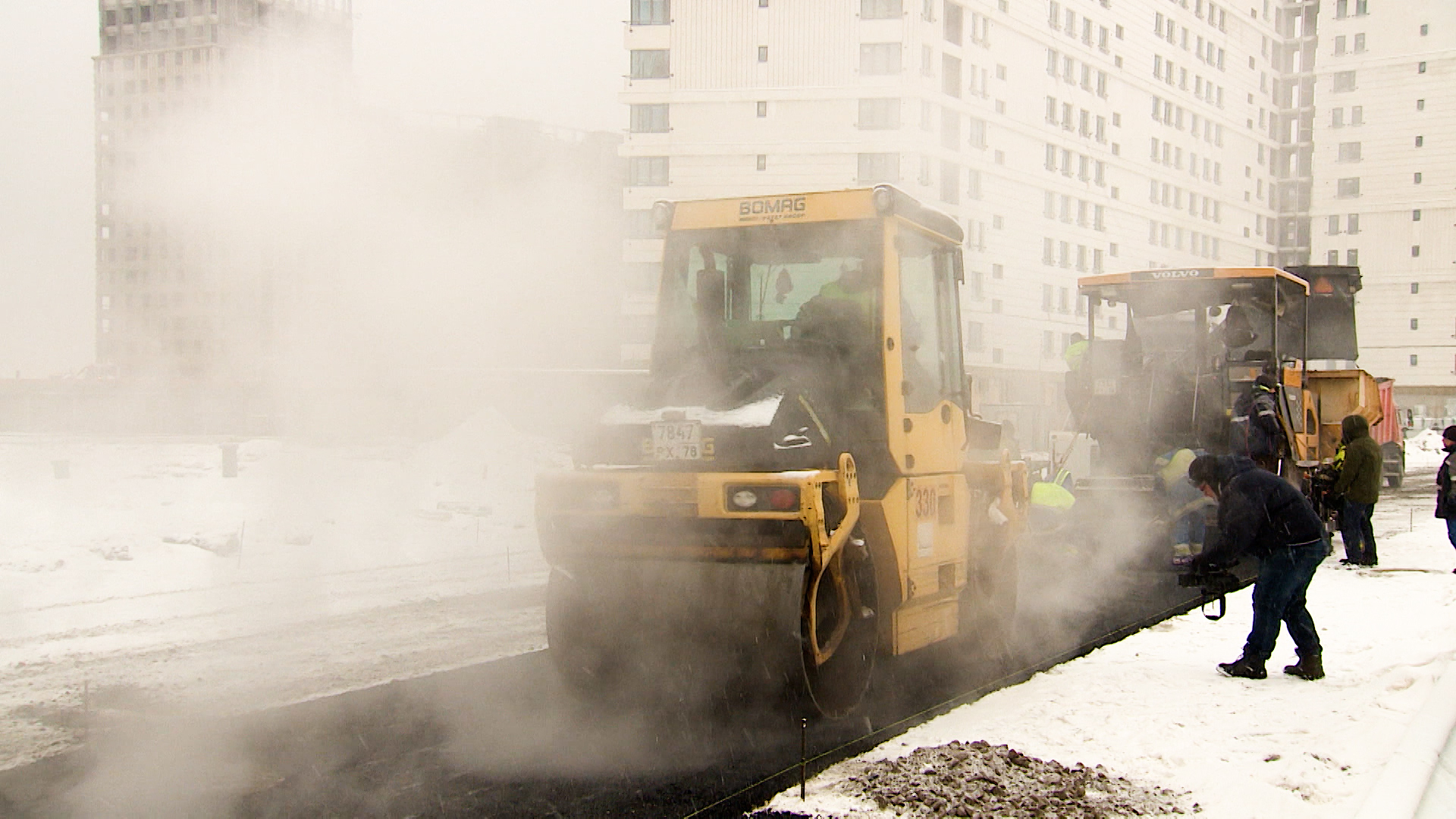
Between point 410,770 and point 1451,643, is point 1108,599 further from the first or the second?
point 410,770

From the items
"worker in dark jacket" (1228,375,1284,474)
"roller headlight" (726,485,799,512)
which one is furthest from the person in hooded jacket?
"roller headlight" (726,485,799,512)

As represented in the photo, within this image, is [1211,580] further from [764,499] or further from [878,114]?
[878,114]

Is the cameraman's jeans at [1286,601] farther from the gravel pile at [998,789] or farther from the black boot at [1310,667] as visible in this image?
the gravel pile at [998,789]

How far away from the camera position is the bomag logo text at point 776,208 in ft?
22.8

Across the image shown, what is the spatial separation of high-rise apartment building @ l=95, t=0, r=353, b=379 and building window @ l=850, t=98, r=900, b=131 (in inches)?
773

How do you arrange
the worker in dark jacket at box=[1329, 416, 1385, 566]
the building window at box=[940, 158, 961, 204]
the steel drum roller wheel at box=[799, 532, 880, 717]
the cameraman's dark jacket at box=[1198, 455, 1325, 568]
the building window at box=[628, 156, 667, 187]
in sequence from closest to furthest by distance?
the steel drum roller wheel at box=[799, 532, 880, 717] < the cameraman's dark jacket at box=[1198, 455, 1325, 568] < the worker in dark jacket at box=[1329, 416, 1385, 566] < the building window at box=[628, 156, 667, 187] < the building window at box=[940, 158, 961, 204]

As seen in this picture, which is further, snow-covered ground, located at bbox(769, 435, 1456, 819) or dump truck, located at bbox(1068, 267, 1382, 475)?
dump truck, located at bbox(1068, 267, 1382, 475)

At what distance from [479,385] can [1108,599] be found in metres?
6.59

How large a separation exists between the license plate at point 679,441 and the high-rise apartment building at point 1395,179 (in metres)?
79.1

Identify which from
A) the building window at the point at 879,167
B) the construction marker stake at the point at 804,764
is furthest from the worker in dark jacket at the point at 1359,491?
the building window at the point at 879,167

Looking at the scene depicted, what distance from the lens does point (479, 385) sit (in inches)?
315

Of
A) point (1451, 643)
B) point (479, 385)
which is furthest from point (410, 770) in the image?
point (1451, 643)

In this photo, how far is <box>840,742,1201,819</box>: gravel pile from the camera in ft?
16.5

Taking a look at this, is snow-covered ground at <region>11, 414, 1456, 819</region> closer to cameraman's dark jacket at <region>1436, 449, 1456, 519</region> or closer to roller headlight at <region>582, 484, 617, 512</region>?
cameraman's dark jacket at <region>1436, 449, 1456, 519</region>
